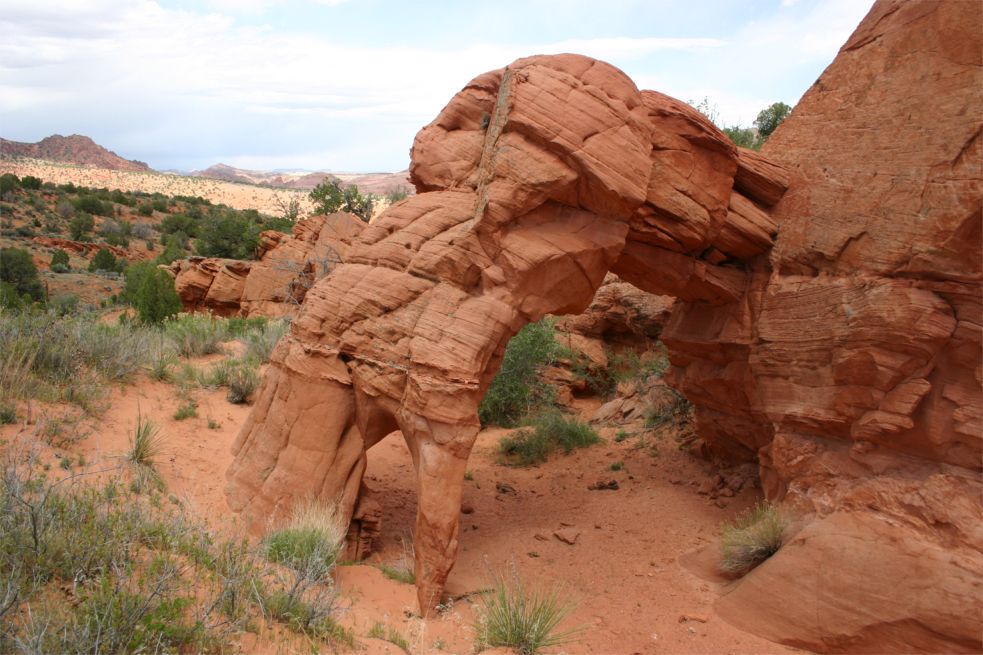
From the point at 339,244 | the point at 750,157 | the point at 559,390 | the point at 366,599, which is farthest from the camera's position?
the point at 339,244

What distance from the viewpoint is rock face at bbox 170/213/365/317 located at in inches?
757

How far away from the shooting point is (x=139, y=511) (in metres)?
5.28

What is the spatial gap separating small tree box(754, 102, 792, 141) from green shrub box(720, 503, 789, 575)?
1372 cm

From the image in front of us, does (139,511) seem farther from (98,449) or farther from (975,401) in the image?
(975,401)

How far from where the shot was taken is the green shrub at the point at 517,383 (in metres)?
13.2

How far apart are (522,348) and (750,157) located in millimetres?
6591

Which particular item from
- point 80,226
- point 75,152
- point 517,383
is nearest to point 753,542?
point 517,383

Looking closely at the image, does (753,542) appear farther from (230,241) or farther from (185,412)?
(230,241)

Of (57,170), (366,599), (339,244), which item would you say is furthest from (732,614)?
(57,170)

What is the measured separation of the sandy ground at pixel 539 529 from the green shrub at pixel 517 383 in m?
2.15

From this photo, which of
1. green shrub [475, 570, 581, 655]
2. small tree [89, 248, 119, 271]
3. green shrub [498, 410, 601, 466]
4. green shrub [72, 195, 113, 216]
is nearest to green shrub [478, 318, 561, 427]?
green shrub [498, 410, 601, 466]

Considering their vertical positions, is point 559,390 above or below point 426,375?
below

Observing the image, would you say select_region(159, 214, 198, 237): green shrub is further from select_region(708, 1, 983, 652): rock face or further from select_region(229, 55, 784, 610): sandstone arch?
select_region(708, 1, 983, 652): rock face

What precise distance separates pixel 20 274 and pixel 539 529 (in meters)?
23.3
